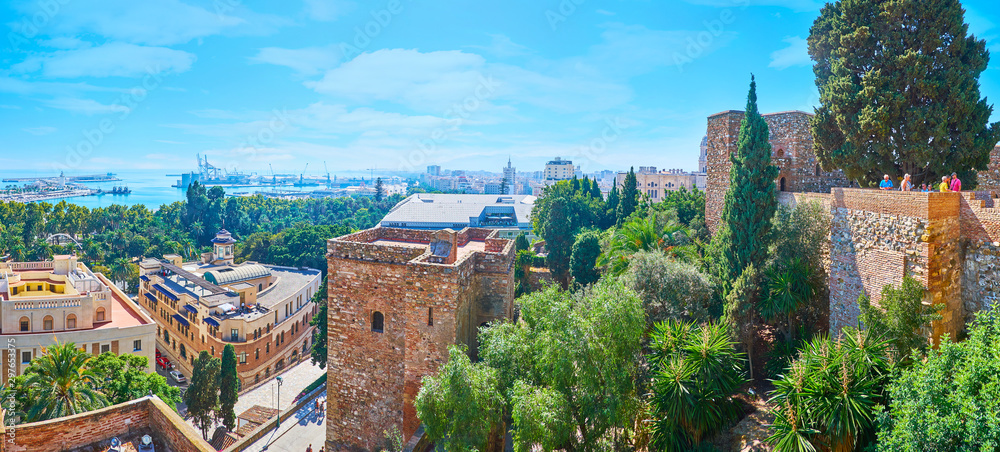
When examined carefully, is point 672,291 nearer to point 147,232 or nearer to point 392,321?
point 392,321

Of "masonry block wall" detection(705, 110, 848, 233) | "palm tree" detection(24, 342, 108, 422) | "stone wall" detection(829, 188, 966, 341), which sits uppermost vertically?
"masonry block wall" detection(705, 110, 848, 233)

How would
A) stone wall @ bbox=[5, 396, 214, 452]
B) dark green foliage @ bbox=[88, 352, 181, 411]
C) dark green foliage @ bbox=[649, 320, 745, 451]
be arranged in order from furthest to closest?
dark green foliage @ bbox=[88, 352, 181, 411] → dark green foliage @ bbox=[649, 320, 745, 451] → stone wall @ bbox=[5, 396, 214, 452]

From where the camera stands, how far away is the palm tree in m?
18.3

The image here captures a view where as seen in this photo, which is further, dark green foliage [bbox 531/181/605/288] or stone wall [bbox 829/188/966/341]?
dark green foliage [bbox 531/181/605/288]

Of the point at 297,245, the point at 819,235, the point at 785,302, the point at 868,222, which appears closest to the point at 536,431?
the point at 785,302

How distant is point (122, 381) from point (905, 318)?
92.1 ft

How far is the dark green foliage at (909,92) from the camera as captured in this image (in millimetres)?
15773

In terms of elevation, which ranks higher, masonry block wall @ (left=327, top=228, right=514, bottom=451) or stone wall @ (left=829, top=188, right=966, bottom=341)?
stone wall @ (left=829, top=188, right=966, bottom=341)

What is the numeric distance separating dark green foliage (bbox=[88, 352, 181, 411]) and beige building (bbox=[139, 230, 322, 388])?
15261mm

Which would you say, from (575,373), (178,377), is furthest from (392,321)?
(178,377)

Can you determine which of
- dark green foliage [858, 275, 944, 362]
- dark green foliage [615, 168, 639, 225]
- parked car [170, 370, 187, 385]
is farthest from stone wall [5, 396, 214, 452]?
parked car [170, 370, 187, 385]

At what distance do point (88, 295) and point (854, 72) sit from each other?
133 ft

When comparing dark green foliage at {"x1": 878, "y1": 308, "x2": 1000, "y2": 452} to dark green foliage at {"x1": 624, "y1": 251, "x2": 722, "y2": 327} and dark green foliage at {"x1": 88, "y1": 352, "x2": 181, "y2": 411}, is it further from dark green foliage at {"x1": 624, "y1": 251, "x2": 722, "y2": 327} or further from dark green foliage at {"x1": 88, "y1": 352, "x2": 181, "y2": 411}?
dark green foliage at {"x1": 88, "y1": 352, "x2": 181, "y2": 411}

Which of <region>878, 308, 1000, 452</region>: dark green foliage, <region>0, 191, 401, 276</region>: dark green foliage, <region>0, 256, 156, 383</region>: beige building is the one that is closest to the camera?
<region>878, 308, 1000, 452</region>: dark green foliage
